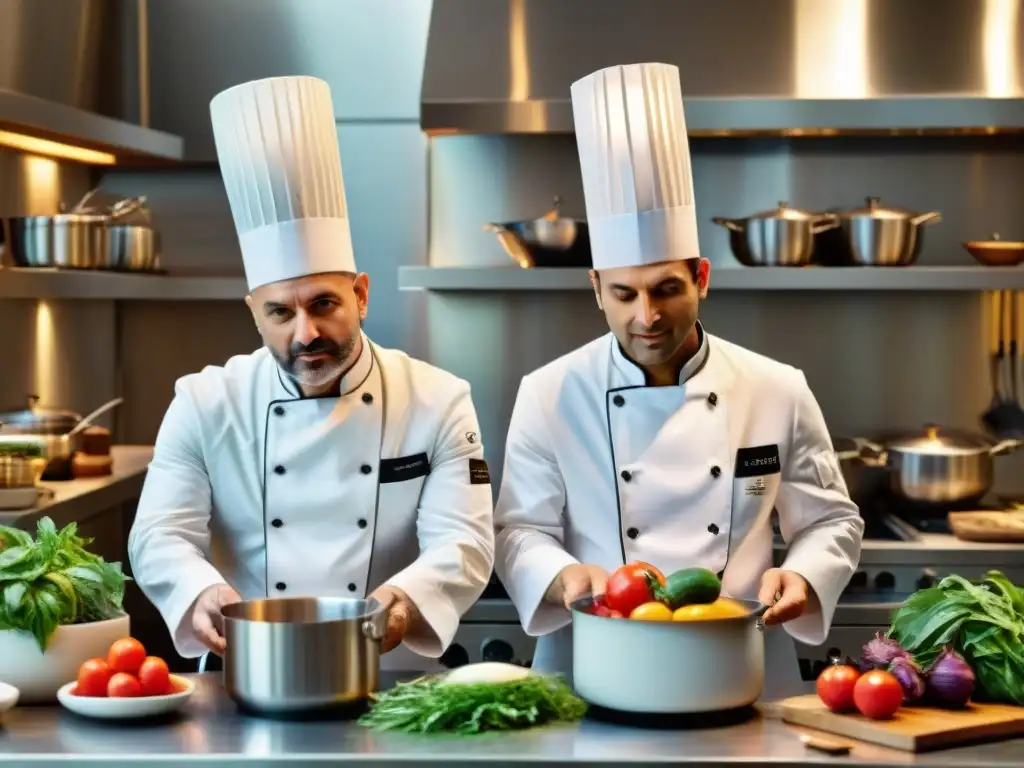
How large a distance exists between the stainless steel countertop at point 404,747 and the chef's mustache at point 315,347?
71cm

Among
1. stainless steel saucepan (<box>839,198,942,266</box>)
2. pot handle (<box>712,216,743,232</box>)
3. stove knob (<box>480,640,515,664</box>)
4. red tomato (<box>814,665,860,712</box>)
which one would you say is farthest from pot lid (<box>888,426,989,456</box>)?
red tomato (<box>814,665,860,712</box>)

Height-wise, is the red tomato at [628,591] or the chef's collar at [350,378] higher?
the chef's collar at [350,378]

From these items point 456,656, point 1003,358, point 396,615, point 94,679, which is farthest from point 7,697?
point 1003,358

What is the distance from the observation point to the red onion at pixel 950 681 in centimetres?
206

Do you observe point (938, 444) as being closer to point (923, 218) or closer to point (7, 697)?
point (923, 218)

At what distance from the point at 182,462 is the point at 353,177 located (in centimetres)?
212

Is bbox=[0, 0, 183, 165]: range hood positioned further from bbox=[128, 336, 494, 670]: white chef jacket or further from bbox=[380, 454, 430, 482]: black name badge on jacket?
bbox=[380, 454, 430, 482]: black name badge on jacket

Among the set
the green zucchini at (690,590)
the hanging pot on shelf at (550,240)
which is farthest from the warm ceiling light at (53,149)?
the green zucchini at (690,590)

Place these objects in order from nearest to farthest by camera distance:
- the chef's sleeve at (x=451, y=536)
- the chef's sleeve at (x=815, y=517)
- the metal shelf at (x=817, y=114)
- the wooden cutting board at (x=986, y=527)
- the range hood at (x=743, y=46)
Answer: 1. the chef's sleeve at (x=451, y=536)
2. the chef's sleeve at (x=815, y=517)
3. the wooden cutting board at (x=986, y=527)
4. the metal shelf at (x=817, y=114)
5. the range hood at (x=743, y=46)

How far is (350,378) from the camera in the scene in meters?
2.79

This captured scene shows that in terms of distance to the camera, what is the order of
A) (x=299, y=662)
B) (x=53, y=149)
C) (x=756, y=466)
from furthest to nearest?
(x=53, y=149) → (x=756, y=466) → (x=299, y=662)

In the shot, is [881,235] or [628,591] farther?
[881,235]

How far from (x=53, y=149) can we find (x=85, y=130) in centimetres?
61

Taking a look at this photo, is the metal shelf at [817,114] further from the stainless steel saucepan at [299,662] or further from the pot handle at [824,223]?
the stainless steel saucepan at [299,662]
